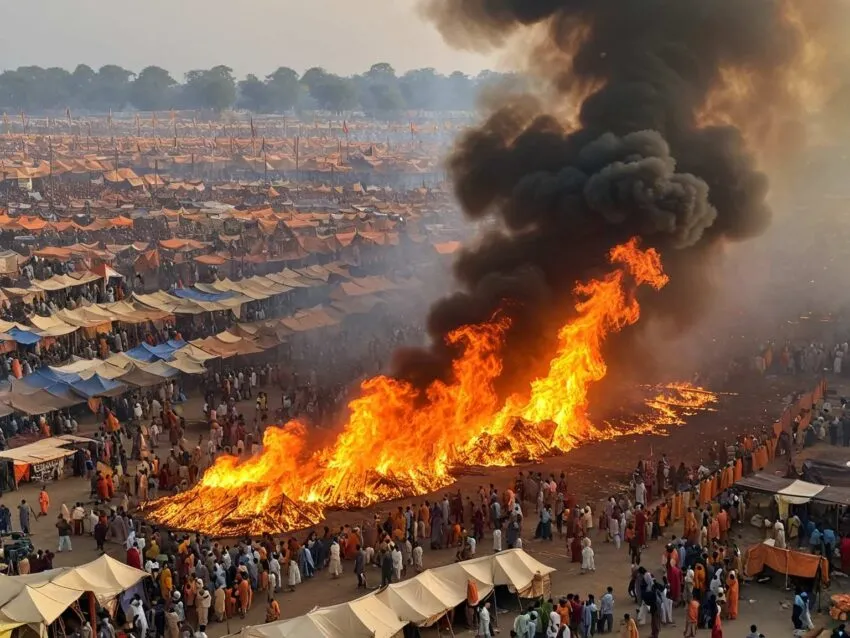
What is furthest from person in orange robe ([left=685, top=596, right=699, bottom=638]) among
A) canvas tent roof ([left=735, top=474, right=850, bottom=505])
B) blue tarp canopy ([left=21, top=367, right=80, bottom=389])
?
blue tarp canopy ([left=21, top=367, right=80, bottom=389])

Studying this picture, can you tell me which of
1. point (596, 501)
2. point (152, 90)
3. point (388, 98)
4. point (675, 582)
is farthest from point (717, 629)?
point (152, 90)

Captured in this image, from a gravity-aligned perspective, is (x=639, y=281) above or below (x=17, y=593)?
above

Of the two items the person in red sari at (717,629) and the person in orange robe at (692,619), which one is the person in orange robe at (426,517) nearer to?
the person in orange robe at (692,619)

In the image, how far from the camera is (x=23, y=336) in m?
29.9

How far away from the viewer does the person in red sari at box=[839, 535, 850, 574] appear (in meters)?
17.2

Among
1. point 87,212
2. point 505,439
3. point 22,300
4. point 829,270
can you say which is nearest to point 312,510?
point 505,439

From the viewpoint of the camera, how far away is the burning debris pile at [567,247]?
21.5 meters

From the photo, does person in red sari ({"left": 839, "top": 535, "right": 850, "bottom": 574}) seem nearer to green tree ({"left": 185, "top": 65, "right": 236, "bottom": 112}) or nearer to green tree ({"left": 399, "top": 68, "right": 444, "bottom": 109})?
green tree ({"left": 185, "top": 65, "right": 236, "bottom": 112})

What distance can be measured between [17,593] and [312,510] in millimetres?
6667

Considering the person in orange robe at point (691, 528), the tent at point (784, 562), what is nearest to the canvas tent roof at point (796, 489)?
the tent at point (784, 562)

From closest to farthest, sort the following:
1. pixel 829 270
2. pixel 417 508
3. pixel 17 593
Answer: pixel 17 593 < pixel 417 508 < pixel 829 270

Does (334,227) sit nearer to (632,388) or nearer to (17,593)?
(632,388)

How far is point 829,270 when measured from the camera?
45.6 metres

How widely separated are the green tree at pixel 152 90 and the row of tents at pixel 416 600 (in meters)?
159
